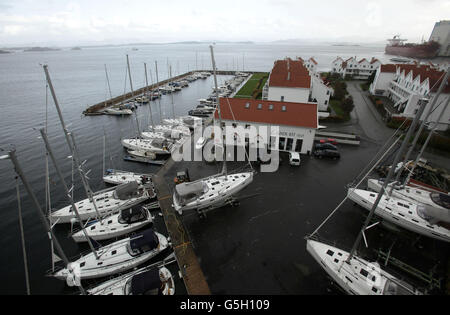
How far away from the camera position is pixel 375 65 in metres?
76.6

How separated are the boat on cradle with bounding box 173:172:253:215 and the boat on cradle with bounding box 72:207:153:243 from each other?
130 inches

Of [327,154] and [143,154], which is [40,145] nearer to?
[143,154]

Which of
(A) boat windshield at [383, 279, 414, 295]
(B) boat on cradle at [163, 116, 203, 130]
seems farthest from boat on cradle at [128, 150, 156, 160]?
(A) boat windshield at [383, 279, 414, 295]

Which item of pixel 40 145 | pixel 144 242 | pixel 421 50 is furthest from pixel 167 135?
pixel 421 50

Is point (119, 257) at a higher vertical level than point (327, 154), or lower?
lower

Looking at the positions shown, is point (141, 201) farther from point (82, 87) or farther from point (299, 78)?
point (82, 87)

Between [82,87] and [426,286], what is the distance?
103 meters

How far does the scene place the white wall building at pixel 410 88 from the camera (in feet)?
112

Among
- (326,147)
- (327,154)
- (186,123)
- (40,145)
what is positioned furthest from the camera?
(186,123)

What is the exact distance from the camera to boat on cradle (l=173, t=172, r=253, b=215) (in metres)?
18.1

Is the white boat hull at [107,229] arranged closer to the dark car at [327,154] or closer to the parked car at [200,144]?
the parked car at [200,144]

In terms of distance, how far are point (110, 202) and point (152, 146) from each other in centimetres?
1330

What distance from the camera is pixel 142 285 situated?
39.5 ft
